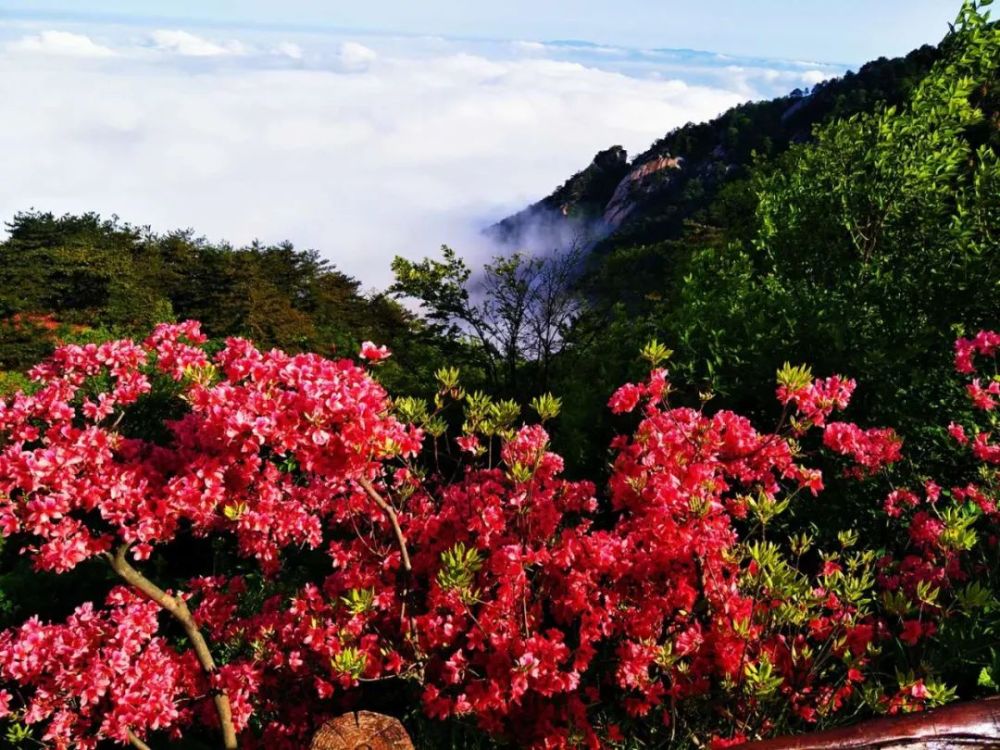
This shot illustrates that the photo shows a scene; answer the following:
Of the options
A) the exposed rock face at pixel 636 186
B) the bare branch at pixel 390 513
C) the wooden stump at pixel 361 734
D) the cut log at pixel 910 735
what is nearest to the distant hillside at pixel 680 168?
the exposed rock face at pixel 636 186

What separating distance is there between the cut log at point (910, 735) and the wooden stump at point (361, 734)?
2.29 m

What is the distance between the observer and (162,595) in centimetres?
477

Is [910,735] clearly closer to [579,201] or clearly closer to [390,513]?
[390,513]

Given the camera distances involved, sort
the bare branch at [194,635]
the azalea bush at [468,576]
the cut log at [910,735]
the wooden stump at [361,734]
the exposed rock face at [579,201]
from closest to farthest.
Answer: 1. the cut log at [910,735]
2. the wooden stump at [361,734]
3. the azalea bush at [468,576]
4. the bare branch at [194,635]
5. the exposed rock face at [579,201]

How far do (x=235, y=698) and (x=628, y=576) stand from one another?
9.09 ft

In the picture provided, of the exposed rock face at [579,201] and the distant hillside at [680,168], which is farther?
the exposed rock face at [579,201]

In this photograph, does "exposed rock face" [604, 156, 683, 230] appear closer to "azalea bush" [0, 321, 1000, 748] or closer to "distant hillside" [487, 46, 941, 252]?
"distant hillside" [487, 46, 941, 252]

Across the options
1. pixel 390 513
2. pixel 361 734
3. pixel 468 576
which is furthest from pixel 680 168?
pixel 361 734

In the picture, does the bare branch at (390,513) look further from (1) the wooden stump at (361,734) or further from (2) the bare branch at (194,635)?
(2) the bare branch at (194,635)

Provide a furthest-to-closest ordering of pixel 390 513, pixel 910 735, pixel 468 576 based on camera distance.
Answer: pixel 390 513, pixel 468 576, pixel 910 735

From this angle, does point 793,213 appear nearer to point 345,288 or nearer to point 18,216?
point 345,288

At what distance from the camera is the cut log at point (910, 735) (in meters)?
1.60

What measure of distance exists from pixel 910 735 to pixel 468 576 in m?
2.24

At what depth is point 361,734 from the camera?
134 inches
